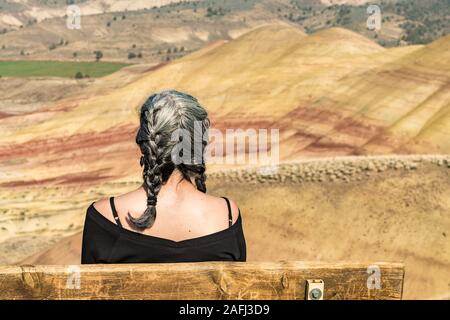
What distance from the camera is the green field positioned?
95562mm

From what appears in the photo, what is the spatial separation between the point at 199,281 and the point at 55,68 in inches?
4180

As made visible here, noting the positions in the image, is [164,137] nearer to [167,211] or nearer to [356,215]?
[167,211]

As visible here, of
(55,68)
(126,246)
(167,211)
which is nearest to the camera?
→ (126,246)

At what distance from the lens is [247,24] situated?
596 feet

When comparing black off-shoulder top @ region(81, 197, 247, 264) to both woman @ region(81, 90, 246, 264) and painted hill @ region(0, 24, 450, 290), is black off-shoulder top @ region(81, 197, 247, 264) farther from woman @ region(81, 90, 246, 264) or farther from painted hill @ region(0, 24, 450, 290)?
painted hill @ region(0, 24, 450, 290)

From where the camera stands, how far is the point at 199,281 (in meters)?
3.29

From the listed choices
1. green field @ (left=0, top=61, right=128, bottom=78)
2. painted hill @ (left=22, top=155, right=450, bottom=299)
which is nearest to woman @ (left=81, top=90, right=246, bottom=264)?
painted hill @ (left=22, top=155, right=450, bottom=299)

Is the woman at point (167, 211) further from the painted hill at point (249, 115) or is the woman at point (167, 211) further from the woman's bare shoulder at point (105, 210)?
the painted hill at point (249, 115)

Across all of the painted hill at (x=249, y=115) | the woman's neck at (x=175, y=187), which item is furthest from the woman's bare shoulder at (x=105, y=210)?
the painted hill at (x=249, y=115)

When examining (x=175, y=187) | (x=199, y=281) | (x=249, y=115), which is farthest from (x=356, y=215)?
(x=249, y=115)

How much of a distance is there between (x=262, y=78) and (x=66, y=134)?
52.8 feet

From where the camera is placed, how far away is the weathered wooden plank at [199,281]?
3.17 metres

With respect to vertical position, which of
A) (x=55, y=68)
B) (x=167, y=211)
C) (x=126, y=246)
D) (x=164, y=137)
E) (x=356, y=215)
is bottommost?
(x=55, y=68)

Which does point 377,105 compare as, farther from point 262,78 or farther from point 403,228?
point 403,228
